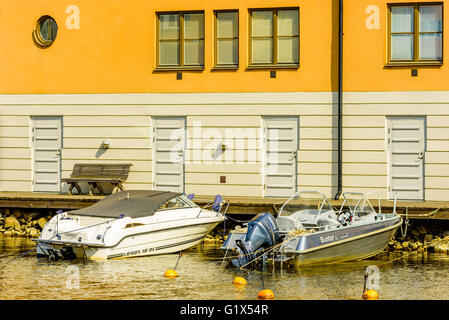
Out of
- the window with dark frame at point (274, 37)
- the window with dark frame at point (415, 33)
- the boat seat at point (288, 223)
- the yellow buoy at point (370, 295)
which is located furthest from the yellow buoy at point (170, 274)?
the window with dark frame at point (415, 33)

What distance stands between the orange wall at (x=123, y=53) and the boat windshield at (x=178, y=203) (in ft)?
14.1

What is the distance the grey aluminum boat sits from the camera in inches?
614

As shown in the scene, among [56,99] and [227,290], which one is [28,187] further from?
[227,290]

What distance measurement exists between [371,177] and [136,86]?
648 cm

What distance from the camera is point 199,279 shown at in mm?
14750

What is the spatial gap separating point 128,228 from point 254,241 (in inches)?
101

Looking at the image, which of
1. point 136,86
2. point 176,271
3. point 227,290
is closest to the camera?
point 227,290

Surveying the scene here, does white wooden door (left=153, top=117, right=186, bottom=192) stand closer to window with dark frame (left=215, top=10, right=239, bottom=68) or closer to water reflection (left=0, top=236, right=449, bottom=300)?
window with dark frame (left=215, top=10, right=239, bottom=68)

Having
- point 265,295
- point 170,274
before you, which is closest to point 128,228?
point 170,274

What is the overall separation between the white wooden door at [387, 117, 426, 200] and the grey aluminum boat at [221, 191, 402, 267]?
2.59 metres

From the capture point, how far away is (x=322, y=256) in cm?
1593

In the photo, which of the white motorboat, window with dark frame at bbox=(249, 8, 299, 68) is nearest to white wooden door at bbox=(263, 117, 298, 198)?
window with dark frame at bbox=(249, 8, 299, 68)

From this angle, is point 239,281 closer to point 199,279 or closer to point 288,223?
point 199,279

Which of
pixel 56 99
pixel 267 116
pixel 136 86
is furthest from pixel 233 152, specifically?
pixel 56 99
